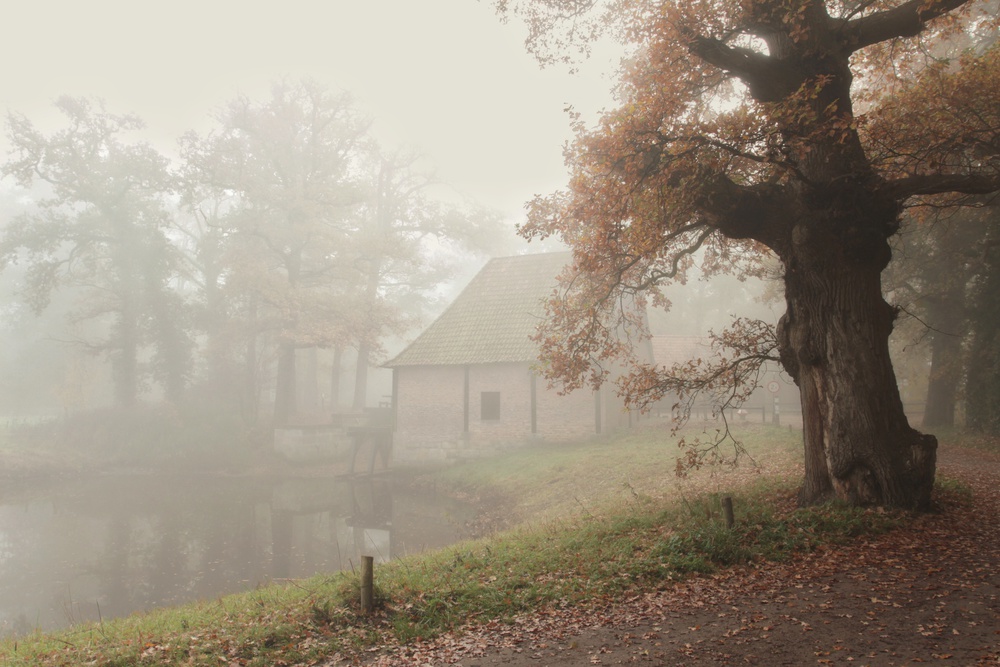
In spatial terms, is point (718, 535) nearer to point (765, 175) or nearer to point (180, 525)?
point (765, 175)

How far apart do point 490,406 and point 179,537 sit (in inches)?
464

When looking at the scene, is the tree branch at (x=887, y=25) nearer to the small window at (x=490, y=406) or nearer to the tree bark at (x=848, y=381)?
the tree bark at (x=848, y=381)

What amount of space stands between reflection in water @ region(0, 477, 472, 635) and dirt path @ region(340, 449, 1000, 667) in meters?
6.77

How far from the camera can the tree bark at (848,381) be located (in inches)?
328

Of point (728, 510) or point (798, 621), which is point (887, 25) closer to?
point (728, 510)

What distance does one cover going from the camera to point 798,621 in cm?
580

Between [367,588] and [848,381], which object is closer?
[367,588]

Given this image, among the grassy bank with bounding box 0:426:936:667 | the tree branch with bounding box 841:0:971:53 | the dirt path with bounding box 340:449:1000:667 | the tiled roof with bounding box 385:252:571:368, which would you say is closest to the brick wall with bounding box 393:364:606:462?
the tiled roof with bounding box 385:252:571:368

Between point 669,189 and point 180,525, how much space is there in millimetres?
15735

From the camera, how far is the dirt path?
17.3 feet

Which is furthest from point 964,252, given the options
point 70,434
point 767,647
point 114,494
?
point 70,434

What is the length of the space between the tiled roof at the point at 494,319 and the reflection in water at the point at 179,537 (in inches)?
222

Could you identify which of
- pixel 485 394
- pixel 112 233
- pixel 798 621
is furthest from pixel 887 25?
pixel 112 233

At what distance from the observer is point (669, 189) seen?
8.67m
